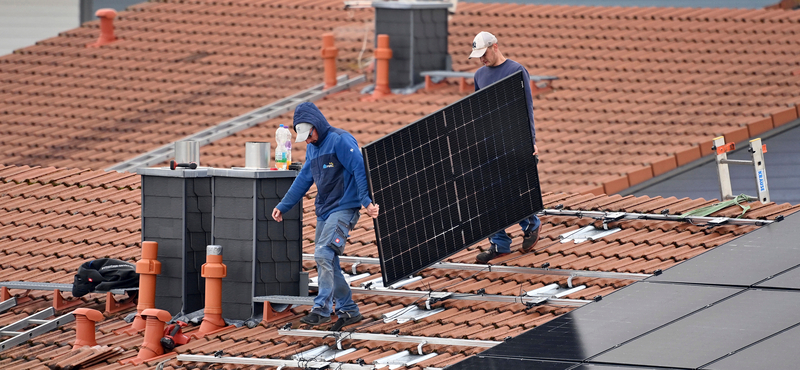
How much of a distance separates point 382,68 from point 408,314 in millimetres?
11257

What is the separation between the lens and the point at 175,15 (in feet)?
85.7

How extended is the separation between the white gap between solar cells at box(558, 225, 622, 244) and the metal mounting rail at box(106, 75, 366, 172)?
8742 millimetres

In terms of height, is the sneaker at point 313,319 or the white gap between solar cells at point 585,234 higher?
the white gap between solar cells at point 585,234

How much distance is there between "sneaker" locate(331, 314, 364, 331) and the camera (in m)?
10.6

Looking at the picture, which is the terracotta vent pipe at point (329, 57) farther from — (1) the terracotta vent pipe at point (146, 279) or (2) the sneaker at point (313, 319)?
(2) the sneaker at point (313, 319)

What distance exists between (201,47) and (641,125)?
9609 mm

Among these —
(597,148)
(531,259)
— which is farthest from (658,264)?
(597,148)

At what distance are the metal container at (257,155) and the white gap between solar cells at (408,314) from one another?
6.13 ft

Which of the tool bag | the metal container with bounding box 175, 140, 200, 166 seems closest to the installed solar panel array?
the metal container with bounding box 175, 140, 200, 166

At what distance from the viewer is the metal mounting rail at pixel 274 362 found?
975 centimetres

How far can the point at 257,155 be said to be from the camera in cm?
1139

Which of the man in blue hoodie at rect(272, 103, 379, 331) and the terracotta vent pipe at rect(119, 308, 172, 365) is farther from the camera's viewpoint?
the terracotta vent pipe at rect(119, 308, 172, 365)

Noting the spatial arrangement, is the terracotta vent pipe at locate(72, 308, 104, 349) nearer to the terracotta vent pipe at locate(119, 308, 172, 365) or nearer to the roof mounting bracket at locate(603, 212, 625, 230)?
the terracotta vent pipe at locate(119, 308, 172, 365)

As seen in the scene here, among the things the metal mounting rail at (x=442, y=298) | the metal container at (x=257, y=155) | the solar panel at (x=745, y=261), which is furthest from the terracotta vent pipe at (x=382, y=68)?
the solar panel at (x=745, y=261)
